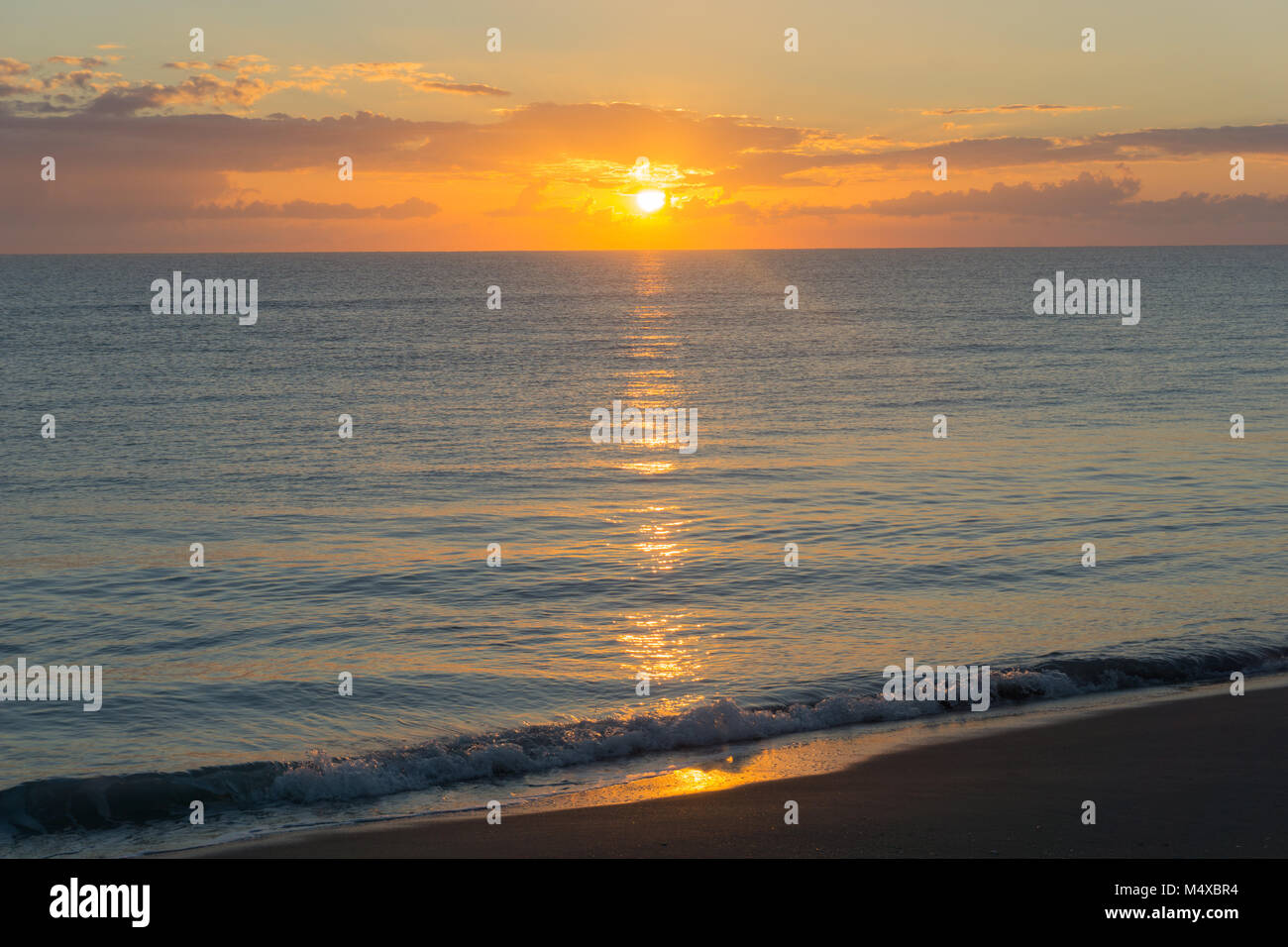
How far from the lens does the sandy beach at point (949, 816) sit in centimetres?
1003

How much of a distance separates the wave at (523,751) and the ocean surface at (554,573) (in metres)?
0.04

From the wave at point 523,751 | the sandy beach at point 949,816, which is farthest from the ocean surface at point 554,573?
the sandy beach at point 949,816

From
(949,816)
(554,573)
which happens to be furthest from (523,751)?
(554,573)

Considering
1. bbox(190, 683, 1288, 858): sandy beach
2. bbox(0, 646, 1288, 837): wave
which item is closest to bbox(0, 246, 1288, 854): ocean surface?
bbox(0, 646, 1288, 837): wave

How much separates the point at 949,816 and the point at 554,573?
10.9m

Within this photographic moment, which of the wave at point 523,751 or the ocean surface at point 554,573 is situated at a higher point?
the ocean surface at point 554,573

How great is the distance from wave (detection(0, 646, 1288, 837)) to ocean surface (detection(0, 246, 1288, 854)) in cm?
4

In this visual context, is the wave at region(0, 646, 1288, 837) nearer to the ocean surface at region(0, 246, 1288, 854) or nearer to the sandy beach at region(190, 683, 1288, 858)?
the ocean surface at region(0, 246, 1288, 854)

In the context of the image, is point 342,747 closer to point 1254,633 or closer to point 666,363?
point 1254,633

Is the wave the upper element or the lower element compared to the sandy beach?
upper

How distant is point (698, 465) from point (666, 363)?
108 ft

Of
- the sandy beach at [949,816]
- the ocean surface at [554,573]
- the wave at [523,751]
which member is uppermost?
the ocean surface at [554,573]

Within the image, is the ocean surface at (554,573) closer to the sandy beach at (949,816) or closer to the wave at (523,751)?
the wave at (523,751)

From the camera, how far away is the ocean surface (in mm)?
13156
